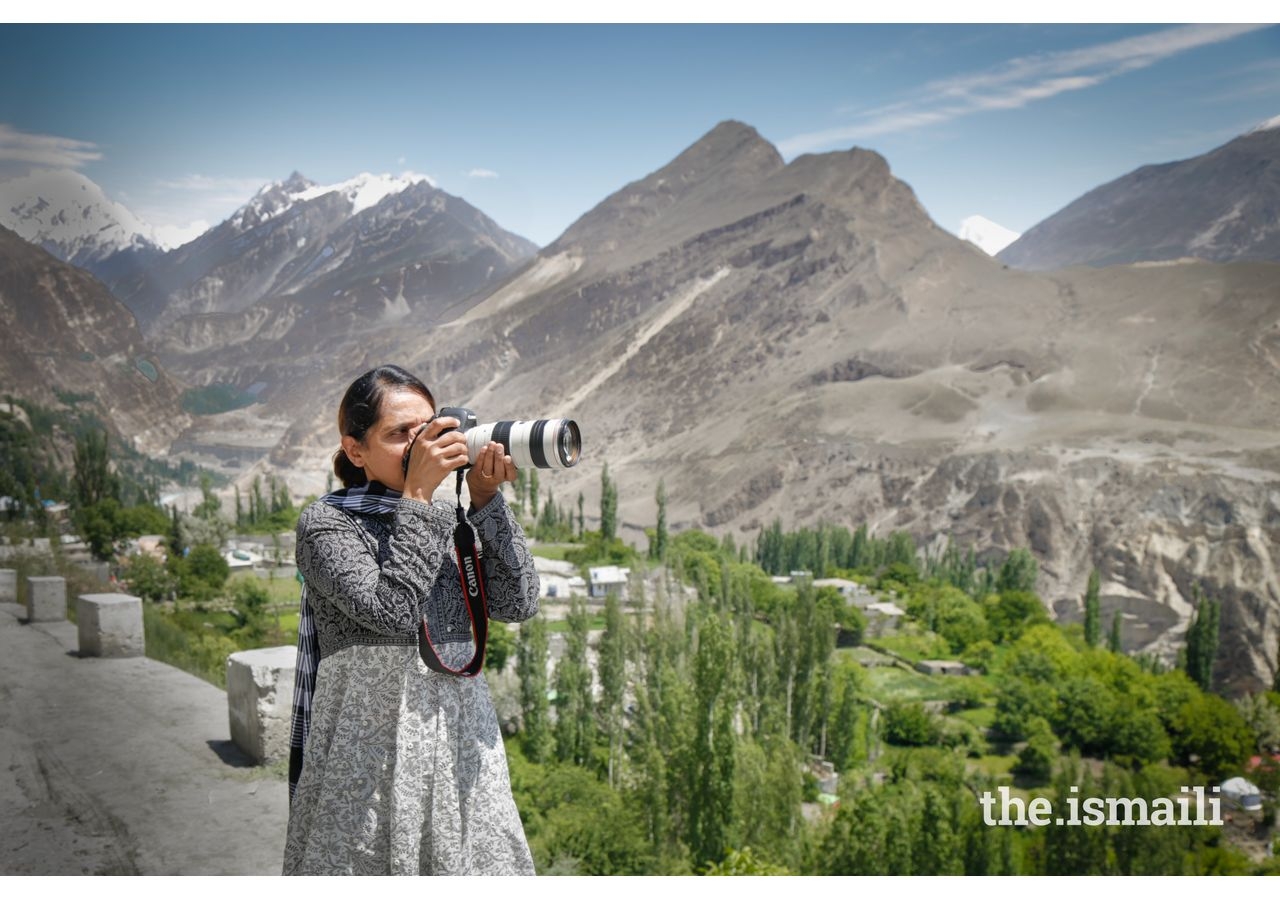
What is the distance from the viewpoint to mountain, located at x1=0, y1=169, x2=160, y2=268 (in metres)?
4.48

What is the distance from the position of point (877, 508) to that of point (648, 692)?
37465mm

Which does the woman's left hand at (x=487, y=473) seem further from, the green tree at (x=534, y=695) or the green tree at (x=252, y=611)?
the green tree at (x=534, y=695)

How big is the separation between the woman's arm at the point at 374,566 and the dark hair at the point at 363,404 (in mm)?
151

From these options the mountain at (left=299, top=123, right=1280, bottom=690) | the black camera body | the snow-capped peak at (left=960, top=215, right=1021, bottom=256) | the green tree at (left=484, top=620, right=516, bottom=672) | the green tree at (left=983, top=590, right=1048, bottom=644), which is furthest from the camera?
the mountain at (left=299, top=123, right=1280, bottom=690)

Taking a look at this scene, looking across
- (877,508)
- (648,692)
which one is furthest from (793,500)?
(648,692)

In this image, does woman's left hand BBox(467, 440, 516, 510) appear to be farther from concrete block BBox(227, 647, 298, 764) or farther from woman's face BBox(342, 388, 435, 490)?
concrete block BBox(227, 647, 298, 764)

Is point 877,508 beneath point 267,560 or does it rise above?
beneath

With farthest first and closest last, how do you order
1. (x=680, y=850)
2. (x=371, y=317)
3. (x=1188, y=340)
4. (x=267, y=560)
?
1. (x=1188, y=340)
2. (x=371, y=317)
3. (x=267, y=560)
4. (x=680, y=850)

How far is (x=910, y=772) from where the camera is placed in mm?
20047

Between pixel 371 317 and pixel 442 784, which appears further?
pixel 371 317

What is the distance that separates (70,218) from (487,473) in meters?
4.00

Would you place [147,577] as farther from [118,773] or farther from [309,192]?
[118,773]

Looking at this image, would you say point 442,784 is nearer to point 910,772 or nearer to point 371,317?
point 371,317

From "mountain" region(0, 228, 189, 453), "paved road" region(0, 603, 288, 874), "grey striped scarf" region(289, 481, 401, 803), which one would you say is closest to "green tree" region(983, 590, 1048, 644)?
"mountain" region(0, 228, 189, 453)
